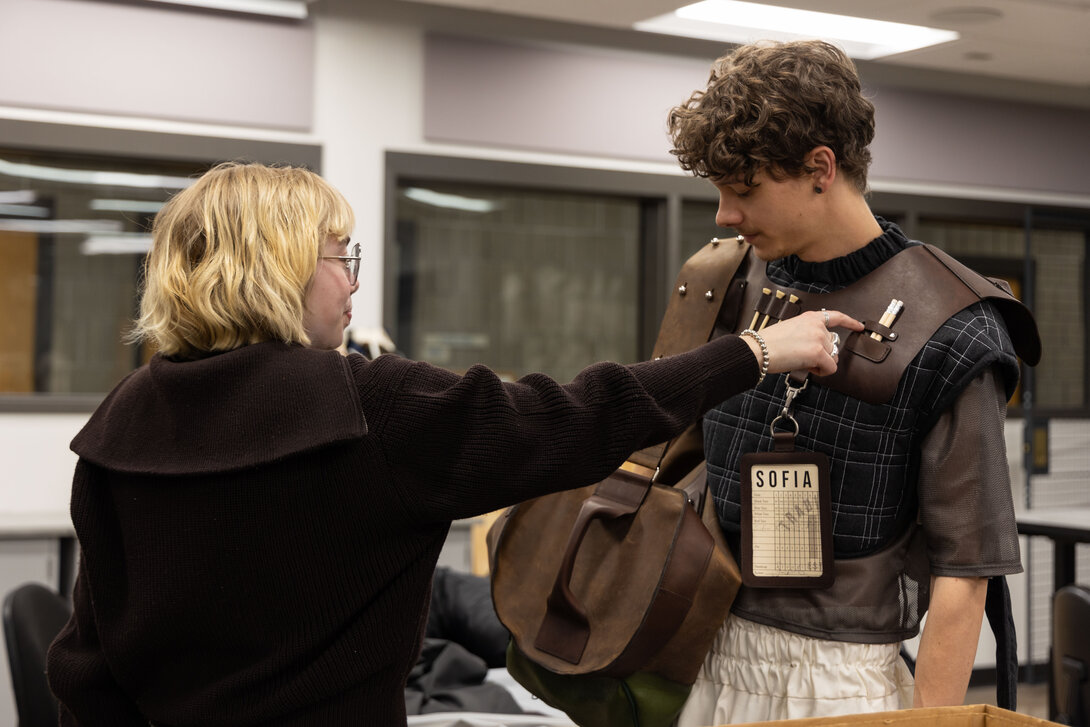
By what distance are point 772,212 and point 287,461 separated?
0.64m

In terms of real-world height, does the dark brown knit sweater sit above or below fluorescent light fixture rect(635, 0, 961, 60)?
below

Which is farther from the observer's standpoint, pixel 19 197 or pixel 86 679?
pixel 19 197

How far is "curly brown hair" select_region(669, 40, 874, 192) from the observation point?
1.28 m

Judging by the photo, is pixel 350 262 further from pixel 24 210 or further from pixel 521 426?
pixel 24 210

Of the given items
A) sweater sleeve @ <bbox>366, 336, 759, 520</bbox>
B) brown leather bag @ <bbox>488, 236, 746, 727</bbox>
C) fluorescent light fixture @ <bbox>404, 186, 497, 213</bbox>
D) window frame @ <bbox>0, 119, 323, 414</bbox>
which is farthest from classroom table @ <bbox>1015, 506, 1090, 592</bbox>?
fluorescent light fixture @ <bbox>404, 186, 497, 213</bbox>

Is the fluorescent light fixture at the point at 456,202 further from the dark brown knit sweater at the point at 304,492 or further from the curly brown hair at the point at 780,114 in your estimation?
the dark brown knit sweater at the point at 304,492

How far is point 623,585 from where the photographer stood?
1.38m

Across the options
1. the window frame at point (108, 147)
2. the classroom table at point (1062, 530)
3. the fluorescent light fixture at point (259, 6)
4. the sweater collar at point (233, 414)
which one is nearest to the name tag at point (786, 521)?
the sweater collar at point (233, 414)

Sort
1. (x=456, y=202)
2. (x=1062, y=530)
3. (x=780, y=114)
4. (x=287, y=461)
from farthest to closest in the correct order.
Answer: (x=456, y=202) → (x=1062, y=530) → (x=780, y=114) → (x=287, y=461)

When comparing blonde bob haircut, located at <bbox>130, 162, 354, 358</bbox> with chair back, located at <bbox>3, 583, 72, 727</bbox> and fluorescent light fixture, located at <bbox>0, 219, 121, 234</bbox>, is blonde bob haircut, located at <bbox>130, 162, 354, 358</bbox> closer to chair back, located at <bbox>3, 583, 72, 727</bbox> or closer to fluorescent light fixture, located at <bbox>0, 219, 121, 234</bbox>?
chair back, located at <bbox>3, 583, 72, 727</bbox>

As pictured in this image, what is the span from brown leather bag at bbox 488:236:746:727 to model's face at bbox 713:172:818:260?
127 mm

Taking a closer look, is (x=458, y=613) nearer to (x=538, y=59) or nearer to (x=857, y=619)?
(x=857, y=619)

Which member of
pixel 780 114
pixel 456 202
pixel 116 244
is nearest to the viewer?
pixel 780 114

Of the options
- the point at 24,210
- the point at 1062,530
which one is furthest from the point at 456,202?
the point at 1062,530
